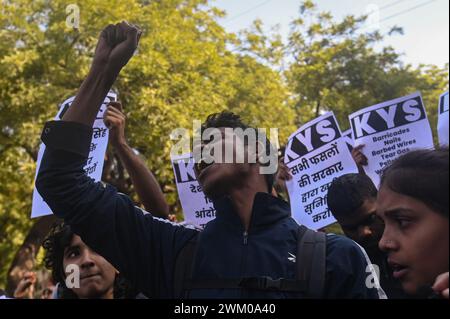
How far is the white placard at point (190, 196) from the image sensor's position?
389 cm

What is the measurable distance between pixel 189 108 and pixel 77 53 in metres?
2.32

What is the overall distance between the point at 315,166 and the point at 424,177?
2660mm

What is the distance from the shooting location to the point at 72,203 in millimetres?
1985

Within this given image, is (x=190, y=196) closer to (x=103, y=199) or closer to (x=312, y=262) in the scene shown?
(x=103, y=199)

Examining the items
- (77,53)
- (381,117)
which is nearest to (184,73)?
(77,53)

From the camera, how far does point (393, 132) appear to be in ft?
13.5

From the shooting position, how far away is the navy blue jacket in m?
1.92

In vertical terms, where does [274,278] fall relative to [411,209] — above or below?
below

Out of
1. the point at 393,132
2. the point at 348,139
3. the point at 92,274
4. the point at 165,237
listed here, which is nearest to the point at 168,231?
the point at 165,237

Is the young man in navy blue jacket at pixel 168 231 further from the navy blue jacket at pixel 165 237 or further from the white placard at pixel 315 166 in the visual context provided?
the white placard at pixel 315 166

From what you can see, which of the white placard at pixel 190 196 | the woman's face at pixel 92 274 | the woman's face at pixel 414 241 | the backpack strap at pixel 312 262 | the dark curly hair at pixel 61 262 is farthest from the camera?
the white placard at pixel 190 196

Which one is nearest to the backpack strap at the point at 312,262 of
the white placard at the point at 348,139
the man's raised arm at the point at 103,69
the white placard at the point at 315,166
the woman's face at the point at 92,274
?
the man's raised arm at the point at 103,69

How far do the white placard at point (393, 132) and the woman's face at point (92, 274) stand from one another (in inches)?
76.4

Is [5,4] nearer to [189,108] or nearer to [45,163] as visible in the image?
[189,108]
